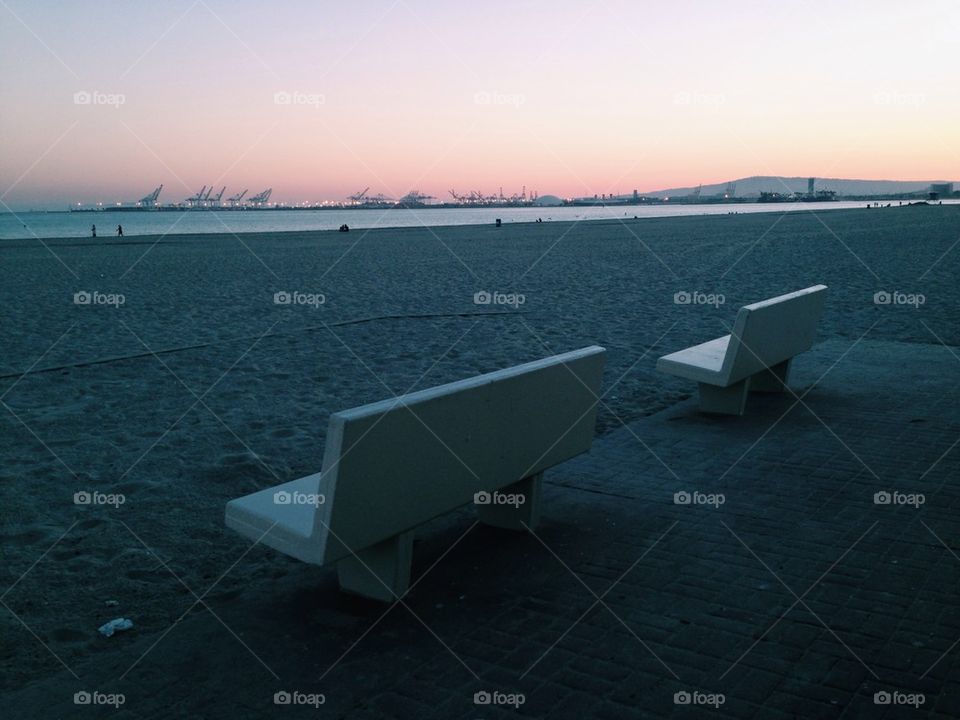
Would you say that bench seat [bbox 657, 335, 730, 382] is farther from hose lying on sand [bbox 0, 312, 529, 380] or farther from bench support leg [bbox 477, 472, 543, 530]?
hose lying on sand [bbox 0, 312, 529, 380]

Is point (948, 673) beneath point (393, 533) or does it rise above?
beneath

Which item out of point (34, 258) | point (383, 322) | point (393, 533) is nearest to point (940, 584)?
point (393, 533)

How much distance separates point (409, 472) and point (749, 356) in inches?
177

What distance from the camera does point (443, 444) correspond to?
14.5 ft

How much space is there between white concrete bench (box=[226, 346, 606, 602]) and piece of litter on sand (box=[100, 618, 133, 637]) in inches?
24.6

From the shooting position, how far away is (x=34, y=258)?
35500mm

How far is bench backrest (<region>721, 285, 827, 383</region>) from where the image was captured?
7656 mm

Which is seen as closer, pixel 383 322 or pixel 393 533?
pixel 393 533

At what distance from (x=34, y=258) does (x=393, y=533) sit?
35.9 metres

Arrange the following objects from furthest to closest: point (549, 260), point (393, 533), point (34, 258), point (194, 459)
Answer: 1. point (34, 258)
2. point (549, 260)
3. point (194, 459)
4. point (393, 533)

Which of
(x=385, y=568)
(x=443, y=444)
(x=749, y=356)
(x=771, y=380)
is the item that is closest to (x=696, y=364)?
(x=749, y=356)

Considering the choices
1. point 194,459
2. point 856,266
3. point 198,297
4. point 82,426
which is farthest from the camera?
point 856,266

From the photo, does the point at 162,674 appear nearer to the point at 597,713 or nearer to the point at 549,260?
the point at 597,713

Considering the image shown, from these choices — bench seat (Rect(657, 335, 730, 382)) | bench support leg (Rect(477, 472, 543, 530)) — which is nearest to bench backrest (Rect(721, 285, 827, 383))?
bench seat (Rect(657, 335, 730, 382))
